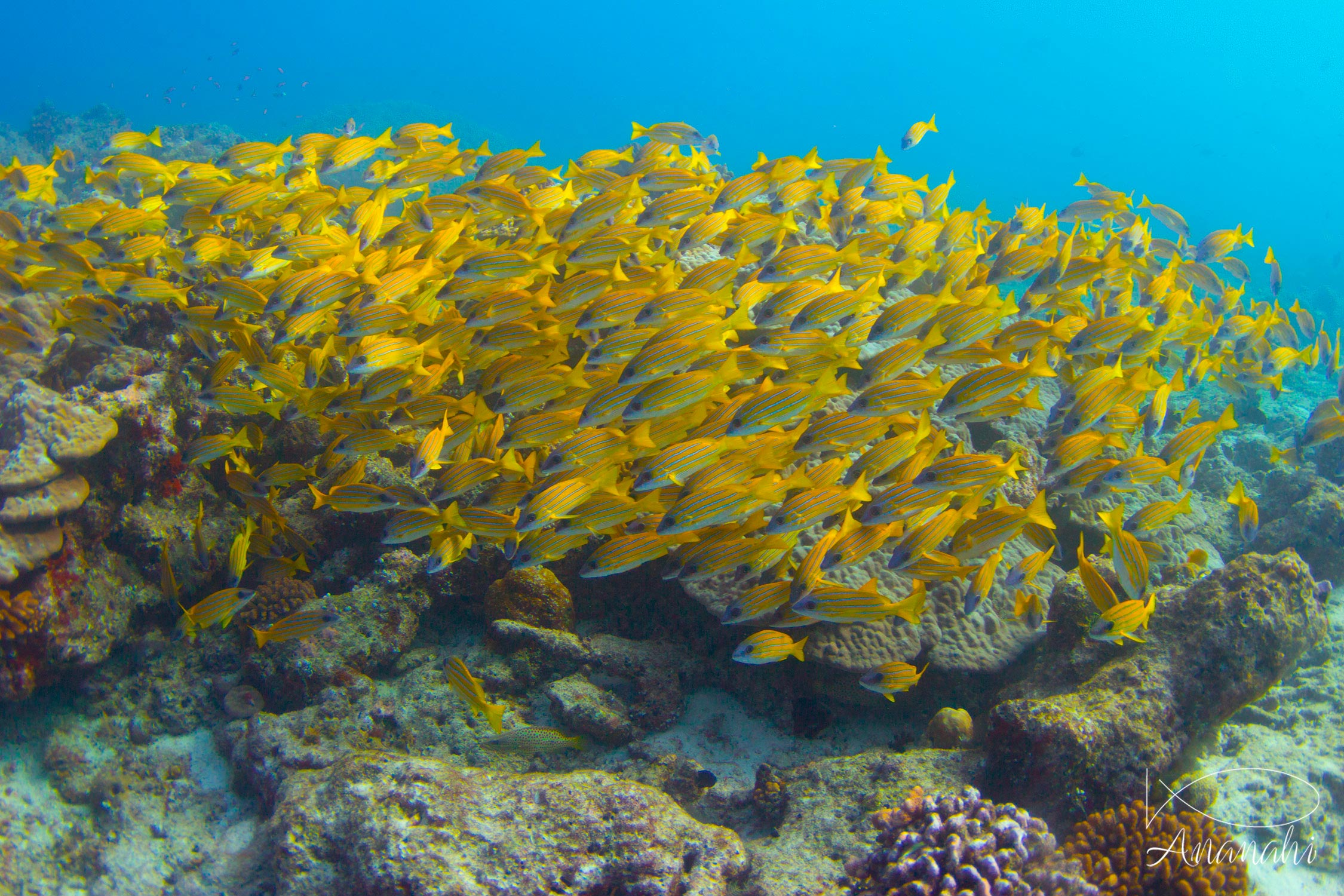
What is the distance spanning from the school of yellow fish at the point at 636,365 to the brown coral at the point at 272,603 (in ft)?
0.42

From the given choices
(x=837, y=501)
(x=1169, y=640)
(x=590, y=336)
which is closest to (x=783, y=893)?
(x=837, y=501)

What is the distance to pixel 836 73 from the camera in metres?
165

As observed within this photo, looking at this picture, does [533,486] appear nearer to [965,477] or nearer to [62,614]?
[965,477]

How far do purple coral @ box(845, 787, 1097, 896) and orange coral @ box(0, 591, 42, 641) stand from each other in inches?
201

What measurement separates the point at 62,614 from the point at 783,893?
15.9 ft

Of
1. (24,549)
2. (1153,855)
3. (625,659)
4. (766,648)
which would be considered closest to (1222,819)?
(1153,855)

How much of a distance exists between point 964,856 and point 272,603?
480 centimetres

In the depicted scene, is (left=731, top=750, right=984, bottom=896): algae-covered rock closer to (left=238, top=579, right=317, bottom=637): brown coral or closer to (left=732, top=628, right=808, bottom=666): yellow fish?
(left=732, top=628, right=808, bottom=666): yellow fish

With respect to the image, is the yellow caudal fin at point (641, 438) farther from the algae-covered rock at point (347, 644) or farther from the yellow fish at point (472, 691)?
the algae-covered rock at point (347, 644)

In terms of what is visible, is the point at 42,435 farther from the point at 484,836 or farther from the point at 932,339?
the point at 932,339

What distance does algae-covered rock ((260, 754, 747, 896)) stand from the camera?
114 inches

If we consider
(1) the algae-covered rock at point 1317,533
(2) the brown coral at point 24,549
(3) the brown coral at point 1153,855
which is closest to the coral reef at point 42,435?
(2) the brown coral at point 24,549

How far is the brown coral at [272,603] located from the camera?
4.68 meters

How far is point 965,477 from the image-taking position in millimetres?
3383
